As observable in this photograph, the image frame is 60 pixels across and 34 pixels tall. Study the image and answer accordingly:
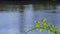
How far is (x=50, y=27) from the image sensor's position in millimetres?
673

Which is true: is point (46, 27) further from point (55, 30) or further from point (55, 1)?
point (55, 1)

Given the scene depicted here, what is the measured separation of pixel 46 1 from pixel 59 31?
1561cm

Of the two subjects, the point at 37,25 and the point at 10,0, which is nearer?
the point at 37,25

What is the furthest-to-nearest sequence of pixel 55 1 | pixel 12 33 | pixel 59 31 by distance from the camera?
pixel 55 1 < pixel 12 33 < pixel 59 31

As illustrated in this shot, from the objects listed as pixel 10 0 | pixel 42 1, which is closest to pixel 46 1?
pixel 42 1

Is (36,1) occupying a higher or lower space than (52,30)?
lower

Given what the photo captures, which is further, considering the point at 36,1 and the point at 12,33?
the point at 36,1

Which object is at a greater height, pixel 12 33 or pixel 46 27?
pixel 46 27

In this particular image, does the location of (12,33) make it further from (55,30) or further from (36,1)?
(36,1)

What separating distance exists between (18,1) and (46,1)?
2.40 meters

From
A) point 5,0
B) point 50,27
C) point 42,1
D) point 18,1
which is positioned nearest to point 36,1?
point 42,1

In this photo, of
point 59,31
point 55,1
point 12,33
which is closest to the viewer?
point 59,31

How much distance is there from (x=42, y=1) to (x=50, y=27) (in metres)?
15.2

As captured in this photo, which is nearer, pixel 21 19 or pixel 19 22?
pixel 19 22
